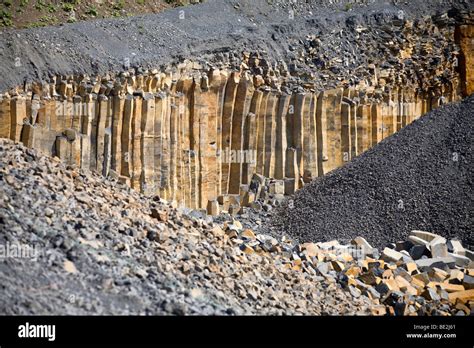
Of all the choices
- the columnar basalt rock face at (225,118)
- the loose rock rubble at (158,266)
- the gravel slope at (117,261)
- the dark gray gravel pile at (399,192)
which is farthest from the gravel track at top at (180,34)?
the gravel slope at (117,261)

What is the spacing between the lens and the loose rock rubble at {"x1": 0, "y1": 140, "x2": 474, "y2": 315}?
1362 cm

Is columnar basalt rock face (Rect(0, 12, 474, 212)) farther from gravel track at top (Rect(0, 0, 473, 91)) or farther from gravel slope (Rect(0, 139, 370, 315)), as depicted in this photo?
gravel slope (Rect(0, 139, 370, 315))

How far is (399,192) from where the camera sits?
27000mm

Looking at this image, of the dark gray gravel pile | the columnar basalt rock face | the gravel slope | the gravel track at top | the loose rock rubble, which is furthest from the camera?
the gravel track at top

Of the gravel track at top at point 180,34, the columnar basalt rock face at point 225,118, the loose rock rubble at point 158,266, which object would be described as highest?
the gravel track at top at point 180,34

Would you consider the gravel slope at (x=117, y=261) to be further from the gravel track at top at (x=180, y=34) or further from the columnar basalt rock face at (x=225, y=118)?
the gravel track at top at (x=180, y=34)

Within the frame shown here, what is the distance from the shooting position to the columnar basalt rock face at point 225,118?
25.8m

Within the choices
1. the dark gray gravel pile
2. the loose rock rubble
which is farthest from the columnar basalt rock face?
the loose rock rubble

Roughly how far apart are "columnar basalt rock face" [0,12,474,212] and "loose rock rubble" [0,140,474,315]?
16.9ft

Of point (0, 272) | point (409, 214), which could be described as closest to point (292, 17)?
point (409, 214)

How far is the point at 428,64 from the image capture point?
34.5 m

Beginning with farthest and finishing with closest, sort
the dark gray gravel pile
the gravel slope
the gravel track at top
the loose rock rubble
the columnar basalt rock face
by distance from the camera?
1. the gravel track at top
2. the dark gray gravel pile
3. the columnar basalt rock face
4. the loose rock rubble
5. the gravel slope

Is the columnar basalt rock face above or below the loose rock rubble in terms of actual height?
above

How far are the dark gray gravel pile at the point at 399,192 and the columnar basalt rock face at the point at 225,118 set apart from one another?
2001 millimetres
